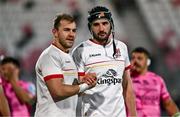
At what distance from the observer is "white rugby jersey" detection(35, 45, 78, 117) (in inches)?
230

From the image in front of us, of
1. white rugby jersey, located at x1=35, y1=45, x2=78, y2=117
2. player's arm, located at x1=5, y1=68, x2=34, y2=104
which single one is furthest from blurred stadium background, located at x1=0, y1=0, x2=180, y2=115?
white rugby jersey, located at x1=35, y1=45, x2=78, y2=117

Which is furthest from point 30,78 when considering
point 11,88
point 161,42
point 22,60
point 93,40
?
point 93,40

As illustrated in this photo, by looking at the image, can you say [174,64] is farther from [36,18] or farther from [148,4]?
[36,18]

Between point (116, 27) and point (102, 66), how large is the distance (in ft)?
48.1

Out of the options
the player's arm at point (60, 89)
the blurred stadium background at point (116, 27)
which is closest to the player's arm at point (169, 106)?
the player's arm at point (60, 89)

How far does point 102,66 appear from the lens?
638cm

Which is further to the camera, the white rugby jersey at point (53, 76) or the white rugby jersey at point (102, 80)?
the white rugby jersey at point (102, 80)

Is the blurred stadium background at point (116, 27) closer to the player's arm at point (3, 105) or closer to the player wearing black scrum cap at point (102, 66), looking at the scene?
the player's arm at point (3, 105)

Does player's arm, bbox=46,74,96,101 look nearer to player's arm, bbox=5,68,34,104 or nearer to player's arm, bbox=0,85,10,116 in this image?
player's arm, bbox=0,85,10,116

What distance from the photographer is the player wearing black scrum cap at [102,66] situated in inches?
249

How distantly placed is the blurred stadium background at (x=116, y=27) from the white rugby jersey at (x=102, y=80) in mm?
13502

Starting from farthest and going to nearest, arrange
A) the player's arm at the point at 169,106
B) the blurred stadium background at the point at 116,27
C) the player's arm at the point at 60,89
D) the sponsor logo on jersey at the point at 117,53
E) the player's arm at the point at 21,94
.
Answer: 1. the blurred stadium background at the point at 116,27
2. the player's arm at the point at 21,94
3. the player's arm at the point at 169,106
4. the sponsor logo on jersey at the point at 117,53
5. the player's arm at the point at 60,89

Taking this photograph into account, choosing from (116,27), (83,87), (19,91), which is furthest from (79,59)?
(116,27)

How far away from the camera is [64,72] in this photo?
6.01 meters
